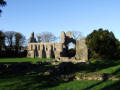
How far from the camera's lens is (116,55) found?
34.5 meters

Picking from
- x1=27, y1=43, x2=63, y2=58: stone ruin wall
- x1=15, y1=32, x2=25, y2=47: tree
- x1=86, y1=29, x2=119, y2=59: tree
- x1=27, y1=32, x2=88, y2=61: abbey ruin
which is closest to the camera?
x1=86, y1=29, x2=119, y2=59: tree

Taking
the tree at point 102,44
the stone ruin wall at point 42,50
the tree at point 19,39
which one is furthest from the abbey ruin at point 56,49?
the tree at point 102,44

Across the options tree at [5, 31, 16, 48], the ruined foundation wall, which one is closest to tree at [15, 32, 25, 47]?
tree at [5, 31, 16, 48]

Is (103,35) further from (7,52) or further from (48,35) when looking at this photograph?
(48,35)

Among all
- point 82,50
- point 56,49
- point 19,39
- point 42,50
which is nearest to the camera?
point 82,50

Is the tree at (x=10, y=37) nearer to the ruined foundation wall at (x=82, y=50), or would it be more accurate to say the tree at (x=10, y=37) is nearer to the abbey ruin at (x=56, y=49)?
the abbey ruin at (x=56, y=49)

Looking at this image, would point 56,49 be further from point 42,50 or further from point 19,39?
point 19,39

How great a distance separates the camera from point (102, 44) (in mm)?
33250

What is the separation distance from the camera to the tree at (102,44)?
33047 mm

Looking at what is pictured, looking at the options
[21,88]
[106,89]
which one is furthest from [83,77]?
[21,88]

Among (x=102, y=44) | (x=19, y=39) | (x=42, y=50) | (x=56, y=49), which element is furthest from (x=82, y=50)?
(x=19, y=39)

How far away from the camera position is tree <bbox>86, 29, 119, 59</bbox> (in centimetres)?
3305

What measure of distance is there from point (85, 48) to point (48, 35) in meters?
45.1

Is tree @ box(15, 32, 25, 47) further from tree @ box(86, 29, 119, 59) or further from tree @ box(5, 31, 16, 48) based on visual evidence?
tree @ box(86, 29, 119, 59)
